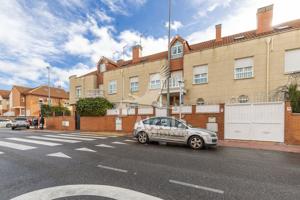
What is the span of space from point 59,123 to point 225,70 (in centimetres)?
2059

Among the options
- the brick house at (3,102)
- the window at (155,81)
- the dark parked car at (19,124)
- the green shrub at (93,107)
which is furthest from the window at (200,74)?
the brick house at (3,102)

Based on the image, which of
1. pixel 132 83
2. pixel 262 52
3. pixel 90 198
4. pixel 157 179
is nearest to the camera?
pixel 90 198

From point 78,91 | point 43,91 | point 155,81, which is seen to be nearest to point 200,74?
point 155,81

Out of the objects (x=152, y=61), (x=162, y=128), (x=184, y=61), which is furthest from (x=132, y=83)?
(x=162, y=128)

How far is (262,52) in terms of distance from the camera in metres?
15.4

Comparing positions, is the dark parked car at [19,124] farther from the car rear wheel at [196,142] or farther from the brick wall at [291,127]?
the brick wall at [291,127]

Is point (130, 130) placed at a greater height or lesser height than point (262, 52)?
lesser

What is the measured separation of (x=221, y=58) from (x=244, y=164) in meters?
13.1

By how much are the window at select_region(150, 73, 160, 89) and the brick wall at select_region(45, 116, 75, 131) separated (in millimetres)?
10488

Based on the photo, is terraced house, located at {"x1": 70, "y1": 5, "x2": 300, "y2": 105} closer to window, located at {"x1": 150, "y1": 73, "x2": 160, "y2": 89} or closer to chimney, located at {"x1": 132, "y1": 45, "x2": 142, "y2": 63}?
window, located at {"x1": 150, "y1": 73, "x2": 160, "y2": 89}

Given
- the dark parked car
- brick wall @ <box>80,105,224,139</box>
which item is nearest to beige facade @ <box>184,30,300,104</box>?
brick wall @ <box>80,105,224,139</box>

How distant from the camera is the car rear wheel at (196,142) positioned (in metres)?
9.34

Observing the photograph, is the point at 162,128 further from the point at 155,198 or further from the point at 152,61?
the point at 152,61

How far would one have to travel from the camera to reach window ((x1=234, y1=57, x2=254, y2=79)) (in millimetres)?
15942
